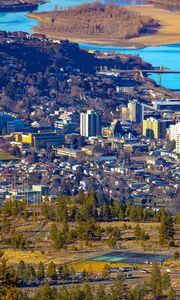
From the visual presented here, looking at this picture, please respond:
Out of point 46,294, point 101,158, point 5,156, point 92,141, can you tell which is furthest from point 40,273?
point 92,141

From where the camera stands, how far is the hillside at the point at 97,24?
46875mm

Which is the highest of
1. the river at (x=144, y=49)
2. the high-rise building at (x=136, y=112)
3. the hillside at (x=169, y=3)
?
the hillside at (x=169, y=3)

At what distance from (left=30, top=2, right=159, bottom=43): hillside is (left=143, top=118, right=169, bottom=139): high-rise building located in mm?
15416

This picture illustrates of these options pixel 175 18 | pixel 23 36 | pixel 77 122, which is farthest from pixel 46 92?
pixel 175 18

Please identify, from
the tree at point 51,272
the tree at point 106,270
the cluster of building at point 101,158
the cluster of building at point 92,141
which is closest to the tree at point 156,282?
the tree at point 106,270

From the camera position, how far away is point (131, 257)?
1509 cm

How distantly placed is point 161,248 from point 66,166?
36.7 ft

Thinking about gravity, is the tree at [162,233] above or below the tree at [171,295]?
above

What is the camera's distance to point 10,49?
39.1m

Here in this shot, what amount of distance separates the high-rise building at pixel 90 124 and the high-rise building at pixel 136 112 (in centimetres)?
154

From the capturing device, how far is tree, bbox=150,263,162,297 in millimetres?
13359

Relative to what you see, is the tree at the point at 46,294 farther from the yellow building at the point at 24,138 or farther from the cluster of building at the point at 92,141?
the yellow building at the point at 24,138

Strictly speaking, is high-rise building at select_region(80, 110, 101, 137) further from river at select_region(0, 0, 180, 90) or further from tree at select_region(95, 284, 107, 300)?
tree at select_region(95, 284, 107, 300)

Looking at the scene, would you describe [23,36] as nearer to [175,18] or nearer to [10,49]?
[10,49]
